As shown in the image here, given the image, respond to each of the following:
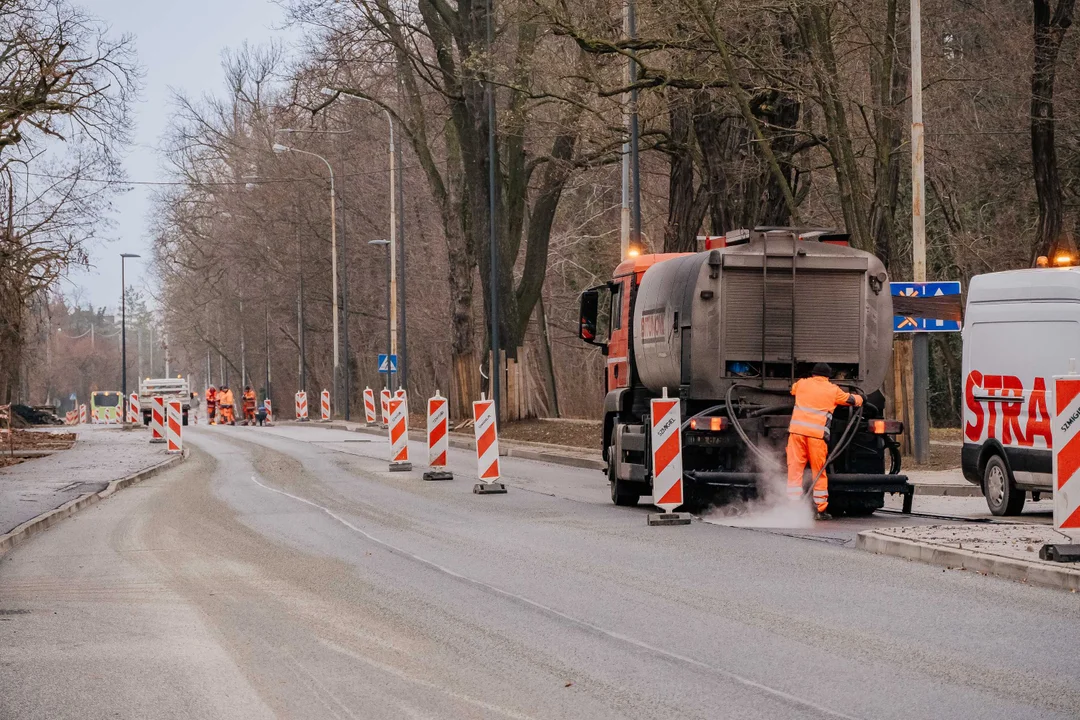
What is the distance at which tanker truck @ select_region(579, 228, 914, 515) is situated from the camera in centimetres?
1677

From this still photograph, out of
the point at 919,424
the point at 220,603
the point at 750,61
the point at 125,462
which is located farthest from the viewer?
the point at 125,462

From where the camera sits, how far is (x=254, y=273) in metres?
73.9

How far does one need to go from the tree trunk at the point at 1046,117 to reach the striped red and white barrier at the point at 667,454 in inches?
598

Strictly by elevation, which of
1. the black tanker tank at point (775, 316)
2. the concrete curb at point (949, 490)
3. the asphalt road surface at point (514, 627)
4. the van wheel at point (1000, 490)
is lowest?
the asphalt road surface at point (514, 627)

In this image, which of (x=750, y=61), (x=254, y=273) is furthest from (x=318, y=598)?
(x=254, y=273)

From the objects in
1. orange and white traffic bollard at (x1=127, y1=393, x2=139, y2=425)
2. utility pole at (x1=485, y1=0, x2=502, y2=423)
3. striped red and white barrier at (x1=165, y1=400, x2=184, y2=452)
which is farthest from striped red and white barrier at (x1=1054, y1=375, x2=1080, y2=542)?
orange and white traffic bollard at (x1=127, y1=393, x2=139, y2=425)

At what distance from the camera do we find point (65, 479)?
2511 centimetres

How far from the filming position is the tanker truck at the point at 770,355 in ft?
55.0

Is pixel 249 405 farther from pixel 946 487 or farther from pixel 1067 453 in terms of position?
pixel 1067 453

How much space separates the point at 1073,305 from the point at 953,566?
5.54 metres

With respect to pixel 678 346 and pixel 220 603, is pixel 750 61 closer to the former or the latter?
pixel 678 346

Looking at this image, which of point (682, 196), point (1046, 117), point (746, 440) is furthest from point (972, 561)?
point (682, 196)

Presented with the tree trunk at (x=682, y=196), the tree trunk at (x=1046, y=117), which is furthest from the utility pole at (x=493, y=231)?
the tree trunk at (x=1046, y=117)

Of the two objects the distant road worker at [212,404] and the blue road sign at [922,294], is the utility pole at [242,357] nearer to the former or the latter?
the distant road worker at [212,404]
